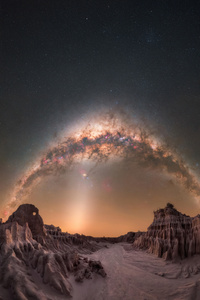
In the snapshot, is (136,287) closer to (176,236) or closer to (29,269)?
(29,269)

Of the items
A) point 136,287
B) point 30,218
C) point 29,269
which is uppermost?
point 30,218

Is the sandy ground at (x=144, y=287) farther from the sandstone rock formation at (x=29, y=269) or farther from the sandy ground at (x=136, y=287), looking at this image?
the sandstone rock formation at (x=29, y=269)

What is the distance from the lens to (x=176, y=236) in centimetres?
3597

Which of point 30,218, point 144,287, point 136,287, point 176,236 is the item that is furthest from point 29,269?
point 176,236

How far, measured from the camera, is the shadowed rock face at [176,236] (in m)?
31.1

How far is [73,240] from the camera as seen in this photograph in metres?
57.2

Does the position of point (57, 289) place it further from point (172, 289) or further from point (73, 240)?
point (73, 240)

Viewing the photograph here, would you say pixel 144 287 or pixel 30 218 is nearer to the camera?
pixel 144 287

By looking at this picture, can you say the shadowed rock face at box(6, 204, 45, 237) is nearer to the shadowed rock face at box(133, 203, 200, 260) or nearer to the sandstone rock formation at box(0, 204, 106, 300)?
the sandstone rock formation at box(0, 204, 106, 300)

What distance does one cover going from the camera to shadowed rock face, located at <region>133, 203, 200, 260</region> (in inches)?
1226

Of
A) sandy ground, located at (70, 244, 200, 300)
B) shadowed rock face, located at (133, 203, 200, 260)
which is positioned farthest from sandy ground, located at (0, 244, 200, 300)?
shadowed rock face, located at (133, 203, 200, 260)

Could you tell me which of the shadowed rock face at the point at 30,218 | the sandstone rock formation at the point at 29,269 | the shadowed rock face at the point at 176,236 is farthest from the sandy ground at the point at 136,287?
the shadowed rock face at the point at 30,218

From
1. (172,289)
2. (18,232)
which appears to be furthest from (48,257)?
(172,289)

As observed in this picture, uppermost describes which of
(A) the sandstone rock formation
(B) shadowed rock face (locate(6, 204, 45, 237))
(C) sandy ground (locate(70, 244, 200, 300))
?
(B) shadowed rock face (locate(6, 204, 45, 237))
